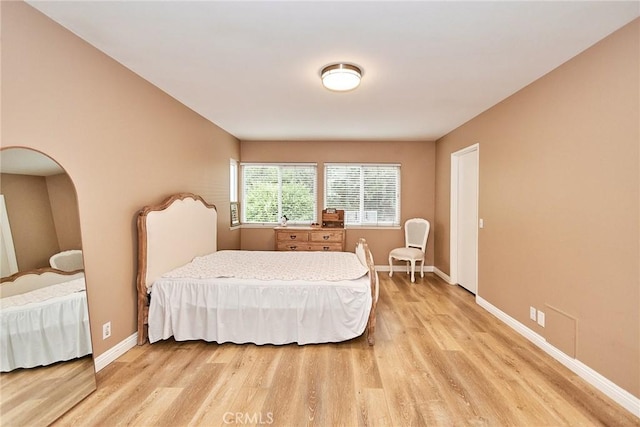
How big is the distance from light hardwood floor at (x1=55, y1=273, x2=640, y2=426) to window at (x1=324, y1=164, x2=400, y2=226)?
289cm

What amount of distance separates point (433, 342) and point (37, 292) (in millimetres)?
2985

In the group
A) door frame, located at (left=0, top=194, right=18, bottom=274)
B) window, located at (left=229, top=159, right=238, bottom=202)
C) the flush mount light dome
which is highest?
the flush mount light dome

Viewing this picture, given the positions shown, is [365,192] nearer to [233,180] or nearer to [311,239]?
[311,239]

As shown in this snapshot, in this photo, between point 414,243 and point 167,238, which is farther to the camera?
point 414,243

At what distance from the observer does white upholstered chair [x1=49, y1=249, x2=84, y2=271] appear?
72.5 inches

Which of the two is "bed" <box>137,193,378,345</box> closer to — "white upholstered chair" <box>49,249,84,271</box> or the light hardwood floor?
the light hardwood floor

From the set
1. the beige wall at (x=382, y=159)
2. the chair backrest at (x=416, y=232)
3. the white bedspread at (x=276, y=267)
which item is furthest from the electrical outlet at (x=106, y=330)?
the chair backrest at (x=416, y=232)

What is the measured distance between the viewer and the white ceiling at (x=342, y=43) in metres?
1.77

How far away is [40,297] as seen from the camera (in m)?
1.72

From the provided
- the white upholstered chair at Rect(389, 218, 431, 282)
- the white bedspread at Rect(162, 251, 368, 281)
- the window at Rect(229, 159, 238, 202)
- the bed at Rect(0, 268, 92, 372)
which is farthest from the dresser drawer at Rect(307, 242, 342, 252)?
the bed at Rect(0, 268, 92, 372)

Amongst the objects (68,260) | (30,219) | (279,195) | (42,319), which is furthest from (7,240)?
(279,195)

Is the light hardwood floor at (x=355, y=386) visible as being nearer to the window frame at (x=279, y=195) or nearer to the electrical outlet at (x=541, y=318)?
the electrical outlet at (x=541, y=318)

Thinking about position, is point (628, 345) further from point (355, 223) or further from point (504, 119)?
point (355, 223)

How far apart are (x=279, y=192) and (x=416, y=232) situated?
262 cm
